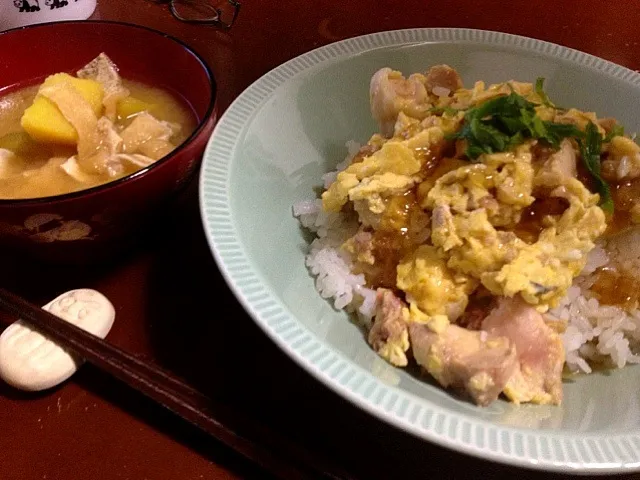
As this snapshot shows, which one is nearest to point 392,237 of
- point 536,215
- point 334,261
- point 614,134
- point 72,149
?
point 334,261

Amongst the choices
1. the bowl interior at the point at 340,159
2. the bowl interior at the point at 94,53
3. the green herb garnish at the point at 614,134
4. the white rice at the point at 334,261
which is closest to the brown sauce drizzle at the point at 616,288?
the bowl interior at the point at 340,159

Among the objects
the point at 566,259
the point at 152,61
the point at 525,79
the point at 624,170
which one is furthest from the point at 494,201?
the point at 152,61

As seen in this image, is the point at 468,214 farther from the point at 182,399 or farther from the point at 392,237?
the point at 182,399

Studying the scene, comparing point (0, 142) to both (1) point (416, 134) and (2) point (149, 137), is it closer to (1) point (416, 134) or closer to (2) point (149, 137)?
(2) point (149, 137)

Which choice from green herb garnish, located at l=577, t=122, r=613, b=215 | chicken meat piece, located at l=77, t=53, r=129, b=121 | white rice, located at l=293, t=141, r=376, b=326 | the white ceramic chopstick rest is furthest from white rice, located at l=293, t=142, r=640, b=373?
chicken meat piece, located at l=77, t=53, r=129, b=121

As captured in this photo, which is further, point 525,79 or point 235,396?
point 525,79

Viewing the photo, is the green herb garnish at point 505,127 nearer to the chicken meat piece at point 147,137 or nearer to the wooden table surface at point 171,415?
the wooden table surface at point 171,415

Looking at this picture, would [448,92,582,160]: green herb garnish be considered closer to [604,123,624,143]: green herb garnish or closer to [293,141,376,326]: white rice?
[604,123,624,143]: green herb garnish
